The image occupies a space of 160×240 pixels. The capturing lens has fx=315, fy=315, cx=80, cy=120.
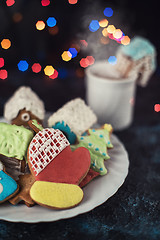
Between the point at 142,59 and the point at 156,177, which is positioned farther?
the point at 142,59

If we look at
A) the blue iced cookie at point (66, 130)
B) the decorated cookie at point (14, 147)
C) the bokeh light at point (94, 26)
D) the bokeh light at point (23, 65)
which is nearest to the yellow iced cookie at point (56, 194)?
the decorated cookie at point (14, 147)

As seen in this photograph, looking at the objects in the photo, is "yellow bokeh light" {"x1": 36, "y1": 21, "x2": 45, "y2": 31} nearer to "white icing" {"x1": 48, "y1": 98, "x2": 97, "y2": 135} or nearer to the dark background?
the dark background

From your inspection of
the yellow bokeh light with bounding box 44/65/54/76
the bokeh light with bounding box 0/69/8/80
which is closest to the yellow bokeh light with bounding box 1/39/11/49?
the bokeh light with bounding box 0/69/8/80

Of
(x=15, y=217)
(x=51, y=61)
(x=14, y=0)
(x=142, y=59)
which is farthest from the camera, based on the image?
(x=51, y=61)

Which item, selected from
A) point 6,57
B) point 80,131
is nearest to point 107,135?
point 80,131

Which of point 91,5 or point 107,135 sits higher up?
point 91,5

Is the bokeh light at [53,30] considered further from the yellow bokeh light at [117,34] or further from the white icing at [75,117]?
the white icing at [75,117]

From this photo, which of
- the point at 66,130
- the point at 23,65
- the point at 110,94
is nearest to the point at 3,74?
the point at 23,65

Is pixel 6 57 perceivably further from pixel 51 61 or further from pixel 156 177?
pixel 156 177
